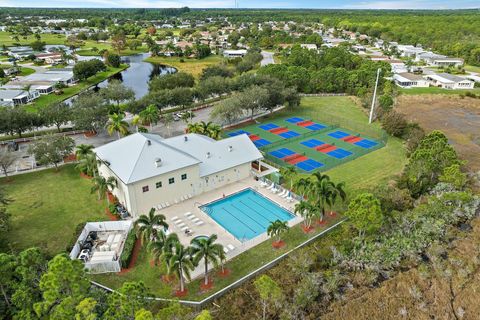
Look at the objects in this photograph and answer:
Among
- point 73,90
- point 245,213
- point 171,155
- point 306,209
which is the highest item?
point 171,155

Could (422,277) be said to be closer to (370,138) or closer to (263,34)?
(370,138)

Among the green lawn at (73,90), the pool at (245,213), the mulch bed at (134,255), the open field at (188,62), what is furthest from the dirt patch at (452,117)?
the green lawn at (73,90)

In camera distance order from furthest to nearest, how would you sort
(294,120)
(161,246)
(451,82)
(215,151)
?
1. (451,82)
2. (294,120)
3. (215,151)
4. (161,246)

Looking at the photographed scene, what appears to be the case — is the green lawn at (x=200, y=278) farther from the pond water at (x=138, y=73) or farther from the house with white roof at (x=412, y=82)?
the house with white roof at (x=412, y=82)

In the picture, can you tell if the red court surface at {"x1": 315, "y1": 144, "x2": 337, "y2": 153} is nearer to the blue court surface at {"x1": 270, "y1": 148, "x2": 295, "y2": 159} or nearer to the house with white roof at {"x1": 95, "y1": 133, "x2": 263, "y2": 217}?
the blue court surface at {"x1": 270, "y1": 148, "x2": 295, "y2": 159}

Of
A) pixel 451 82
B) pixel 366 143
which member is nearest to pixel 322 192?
pixel 366 143

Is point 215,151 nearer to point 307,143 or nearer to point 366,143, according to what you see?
point 307,143
